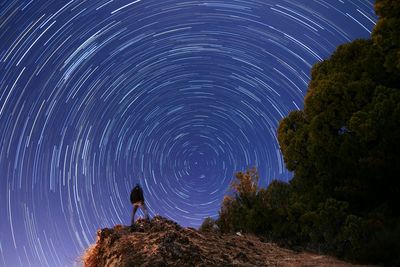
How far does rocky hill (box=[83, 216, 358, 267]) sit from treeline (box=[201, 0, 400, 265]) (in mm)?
1638

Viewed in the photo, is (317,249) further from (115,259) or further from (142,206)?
(115,259)

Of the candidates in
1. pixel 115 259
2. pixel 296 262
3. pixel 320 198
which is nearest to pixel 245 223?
pixel 320 198

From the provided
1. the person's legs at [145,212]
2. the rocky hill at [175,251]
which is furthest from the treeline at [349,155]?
the person's legs at [145,212]

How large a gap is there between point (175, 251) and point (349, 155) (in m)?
7.38

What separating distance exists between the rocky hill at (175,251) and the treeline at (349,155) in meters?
1.64

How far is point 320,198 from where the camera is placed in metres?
15.2

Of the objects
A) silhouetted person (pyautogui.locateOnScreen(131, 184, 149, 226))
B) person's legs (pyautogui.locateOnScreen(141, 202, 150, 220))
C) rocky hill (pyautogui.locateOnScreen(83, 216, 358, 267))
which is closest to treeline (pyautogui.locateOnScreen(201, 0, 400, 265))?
rocky hill (pyautogui.locateOnScreen(83, 216, 358, 267))

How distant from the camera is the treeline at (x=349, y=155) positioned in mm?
12523

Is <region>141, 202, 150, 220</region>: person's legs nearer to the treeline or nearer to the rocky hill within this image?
the rocky hill

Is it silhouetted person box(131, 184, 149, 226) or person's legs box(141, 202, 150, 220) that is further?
person's legs box(141, 202, 150, 220)

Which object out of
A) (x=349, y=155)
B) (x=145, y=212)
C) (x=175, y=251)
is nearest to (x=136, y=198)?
(x=145, y=212)

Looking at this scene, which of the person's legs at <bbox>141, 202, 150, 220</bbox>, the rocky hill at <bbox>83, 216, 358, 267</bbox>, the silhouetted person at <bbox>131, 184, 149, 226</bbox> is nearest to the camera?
the rocky hill at <bbox>83, 216, 358, 267</bbox>

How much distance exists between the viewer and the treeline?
12.5 m

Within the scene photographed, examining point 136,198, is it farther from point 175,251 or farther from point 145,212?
point 175,251
